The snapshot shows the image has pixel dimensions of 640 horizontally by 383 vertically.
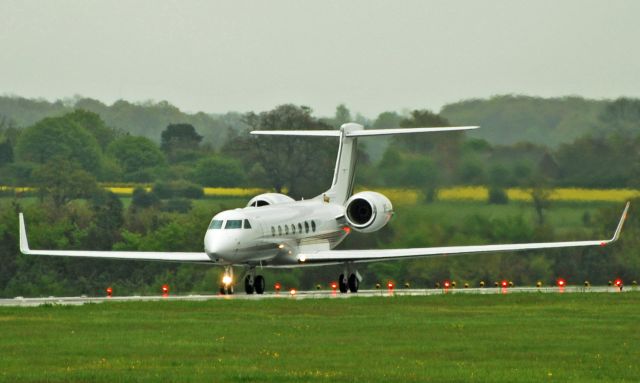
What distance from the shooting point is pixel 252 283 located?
4944cm

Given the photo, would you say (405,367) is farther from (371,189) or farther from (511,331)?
(371,189)

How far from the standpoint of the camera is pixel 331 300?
4144 centimetres

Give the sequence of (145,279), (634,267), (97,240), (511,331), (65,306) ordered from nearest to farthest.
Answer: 1. (511,331)
2. (65,306)
3. (634,267)
4. (145,279)
5. (97,240)

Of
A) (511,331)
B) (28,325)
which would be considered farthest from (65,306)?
(511,331)

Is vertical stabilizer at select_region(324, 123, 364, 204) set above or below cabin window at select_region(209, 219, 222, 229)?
above

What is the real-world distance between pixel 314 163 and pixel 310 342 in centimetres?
4140

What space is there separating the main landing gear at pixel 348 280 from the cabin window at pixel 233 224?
17.6 ft

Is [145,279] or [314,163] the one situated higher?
[314,163]

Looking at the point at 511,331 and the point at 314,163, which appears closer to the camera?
the point at 511,331

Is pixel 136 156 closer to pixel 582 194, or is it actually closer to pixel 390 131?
pixel 582 194

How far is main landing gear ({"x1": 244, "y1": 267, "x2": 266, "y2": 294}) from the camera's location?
4934cm

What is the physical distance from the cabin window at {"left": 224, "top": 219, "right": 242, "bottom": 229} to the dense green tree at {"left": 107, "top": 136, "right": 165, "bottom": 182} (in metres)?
39.4

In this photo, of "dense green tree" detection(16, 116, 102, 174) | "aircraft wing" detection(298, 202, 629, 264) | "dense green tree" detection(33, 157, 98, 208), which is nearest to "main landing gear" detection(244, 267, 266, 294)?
"aircraft wing" detection(298, 202, 629, 264)

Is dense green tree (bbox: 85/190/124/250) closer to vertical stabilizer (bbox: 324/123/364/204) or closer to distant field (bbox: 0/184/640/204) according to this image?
distant field (bbox: 0/184/640/204)
